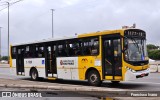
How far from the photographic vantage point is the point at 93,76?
→ 1830cm

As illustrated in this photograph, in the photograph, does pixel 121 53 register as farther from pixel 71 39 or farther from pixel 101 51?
pixel 71 39

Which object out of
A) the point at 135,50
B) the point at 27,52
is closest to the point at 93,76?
the point at 135,50

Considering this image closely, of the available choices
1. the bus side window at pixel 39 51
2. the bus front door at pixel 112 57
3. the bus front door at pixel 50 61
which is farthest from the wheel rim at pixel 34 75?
the bus front door at pixel 112 57

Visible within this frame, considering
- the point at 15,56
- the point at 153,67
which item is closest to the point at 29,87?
the point at 15,56

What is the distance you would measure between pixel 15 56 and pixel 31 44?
9.04ft

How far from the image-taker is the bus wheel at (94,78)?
17914mm

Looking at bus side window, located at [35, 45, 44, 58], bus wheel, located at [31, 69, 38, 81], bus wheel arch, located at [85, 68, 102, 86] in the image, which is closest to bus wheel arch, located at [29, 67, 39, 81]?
bus wheel, located at [31, 69, 38, 81]

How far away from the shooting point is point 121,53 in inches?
658

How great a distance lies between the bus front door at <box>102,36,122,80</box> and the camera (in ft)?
55.5

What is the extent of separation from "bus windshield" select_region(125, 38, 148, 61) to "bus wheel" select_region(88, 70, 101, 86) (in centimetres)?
218

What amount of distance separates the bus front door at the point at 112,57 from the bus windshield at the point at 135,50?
1.35ft

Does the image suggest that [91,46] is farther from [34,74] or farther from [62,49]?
[34,74]

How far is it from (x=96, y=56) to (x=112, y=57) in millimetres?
1102

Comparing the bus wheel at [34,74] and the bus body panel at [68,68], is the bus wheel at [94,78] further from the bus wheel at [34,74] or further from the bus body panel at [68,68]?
the bus wheel at [34,74]
